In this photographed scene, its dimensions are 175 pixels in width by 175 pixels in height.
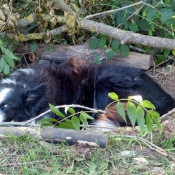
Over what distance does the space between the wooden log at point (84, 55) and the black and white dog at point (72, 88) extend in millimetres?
300

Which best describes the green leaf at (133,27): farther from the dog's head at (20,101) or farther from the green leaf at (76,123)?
the green leaf at (76,123)

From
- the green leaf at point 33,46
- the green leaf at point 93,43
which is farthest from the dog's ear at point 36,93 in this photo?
the green leaf at point 93,43

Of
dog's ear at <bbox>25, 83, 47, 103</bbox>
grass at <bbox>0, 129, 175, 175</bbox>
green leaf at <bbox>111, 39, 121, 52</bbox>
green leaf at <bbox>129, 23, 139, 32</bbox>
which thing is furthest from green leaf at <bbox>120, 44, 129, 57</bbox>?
grass at <bbox>0, 129, 175, 175</bbox>

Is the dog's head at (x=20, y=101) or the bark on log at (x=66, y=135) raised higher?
the bark on log at (x=66, y=135)

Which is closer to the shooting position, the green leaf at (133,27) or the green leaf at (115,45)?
the green leaf at (115,45)

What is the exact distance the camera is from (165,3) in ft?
19.0

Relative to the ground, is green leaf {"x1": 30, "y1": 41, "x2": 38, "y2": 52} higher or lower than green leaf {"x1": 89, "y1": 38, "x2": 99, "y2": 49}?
lower

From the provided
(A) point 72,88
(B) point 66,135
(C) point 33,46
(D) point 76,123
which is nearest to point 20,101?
(A) point 72,88

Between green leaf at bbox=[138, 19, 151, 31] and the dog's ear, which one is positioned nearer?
the dog's ear

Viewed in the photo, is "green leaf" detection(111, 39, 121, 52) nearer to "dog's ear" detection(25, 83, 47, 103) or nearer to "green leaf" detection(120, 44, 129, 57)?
"green leaf" detection(120, 44, 129, 57)

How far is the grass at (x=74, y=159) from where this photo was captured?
322 centimetres

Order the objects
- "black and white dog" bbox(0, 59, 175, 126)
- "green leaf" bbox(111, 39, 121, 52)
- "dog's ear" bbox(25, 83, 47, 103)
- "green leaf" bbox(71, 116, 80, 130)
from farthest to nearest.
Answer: "green leaf" bbox(111, 39, 121, 52)
"black and white dog" bbox(0, 59, 175, 126)
"dog's ear" bbox(25, 83, 47, 103)
"green leaf" bbox(71, 116, 80, 130)

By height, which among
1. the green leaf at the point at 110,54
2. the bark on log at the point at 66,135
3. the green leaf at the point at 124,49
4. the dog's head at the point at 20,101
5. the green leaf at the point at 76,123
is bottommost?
the dog's head at the point at 20,101

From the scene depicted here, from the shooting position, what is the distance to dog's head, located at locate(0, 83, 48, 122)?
5.11 meters
